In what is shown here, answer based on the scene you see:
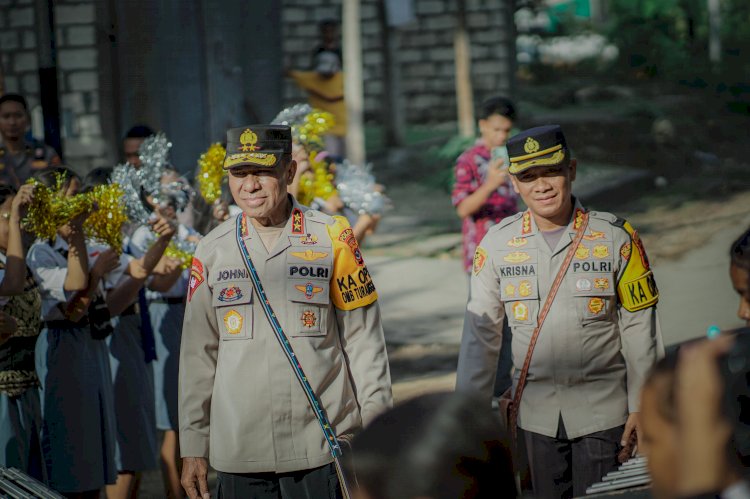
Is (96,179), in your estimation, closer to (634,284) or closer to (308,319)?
(308,319)

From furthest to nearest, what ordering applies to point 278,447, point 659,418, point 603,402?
point 603,402
point 278,447
point 659,418

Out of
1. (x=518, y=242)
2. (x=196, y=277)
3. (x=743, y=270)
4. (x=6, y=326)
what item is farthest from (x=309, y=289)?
(x=6, y=326)

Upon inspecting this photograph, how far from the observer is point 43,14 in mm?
8094

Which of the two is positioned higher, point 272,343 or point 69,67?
point 69,67

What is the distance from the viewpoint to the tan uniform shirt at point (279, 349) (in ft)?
15.3

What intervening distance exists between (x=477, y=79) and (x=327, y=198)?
623 inches

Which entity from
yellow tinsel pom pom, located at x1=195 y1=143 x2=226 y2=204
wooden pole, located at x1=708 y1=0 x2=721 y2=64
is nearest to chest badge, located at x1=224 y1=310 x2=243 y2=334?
yellow tinsel pom pom, located at x1=195 y1=143 x2=226 y2=204

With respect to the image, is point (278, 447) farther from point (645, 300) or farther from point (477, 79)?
point (477, 79)

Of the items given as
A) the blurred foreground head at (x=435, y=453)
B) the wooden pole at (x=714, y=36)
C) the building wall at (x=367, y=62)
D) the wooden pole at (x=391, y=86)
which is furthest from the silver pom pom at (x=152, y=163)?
the wooden pole at (x=714, y=36)

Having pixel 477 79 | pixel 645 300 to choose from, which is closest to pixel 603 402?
pixel 645 300

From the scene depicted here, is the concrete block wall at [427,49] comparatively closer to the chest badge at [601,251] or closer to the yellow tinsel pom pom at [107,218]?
the yellow tinsel pom pom at [107,218]

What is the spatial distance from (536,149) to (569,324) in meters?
0.72

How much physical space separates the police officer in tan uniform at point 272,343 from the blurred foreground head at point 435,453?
92.5 inches

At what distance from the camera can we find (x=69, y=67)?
15445 millimetres
